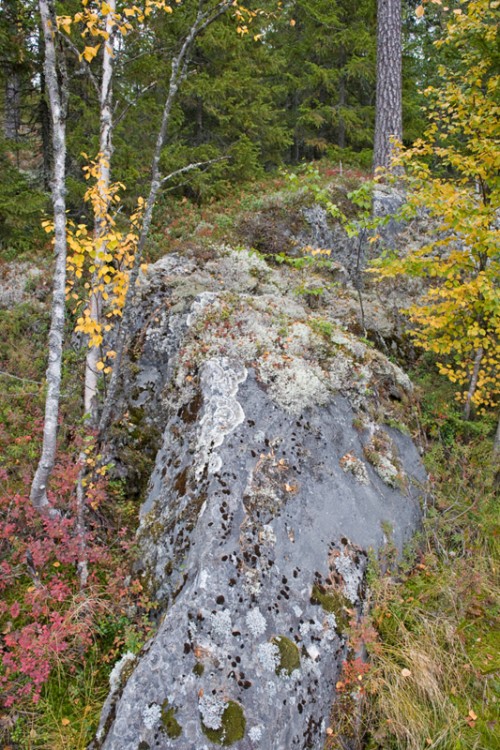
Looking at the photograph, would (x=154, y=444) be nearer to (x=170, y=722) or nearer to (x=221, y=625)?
(x=221, y=625)

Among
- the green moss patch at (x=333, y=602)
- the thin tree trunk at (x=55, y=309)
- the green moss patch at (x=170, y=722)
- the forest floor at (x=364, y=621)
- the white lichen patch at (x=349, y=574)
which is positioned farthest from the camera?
the thin tree trunk at (x=55, y=309)

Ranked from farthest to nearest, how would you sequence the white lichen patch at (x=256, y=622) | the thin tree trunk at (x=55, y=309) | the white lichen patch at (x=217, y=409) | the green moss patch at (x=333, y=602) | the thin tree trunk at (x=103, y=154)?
the thin tree trunk at (x=103, y=154) < the thin tree trunk at (x=55, y=309) < the white lichen patch at (x=217, y=409) < the green moss patch at (x=333, y=602) < the white lichen patch at (x=256, y=622)

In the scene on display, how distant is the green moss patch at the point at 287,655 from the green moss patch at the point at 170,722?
752 mm

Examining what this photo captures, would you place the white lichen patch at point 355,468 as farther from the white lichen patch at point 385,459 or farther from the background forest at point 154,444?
the background forest at point 154,444

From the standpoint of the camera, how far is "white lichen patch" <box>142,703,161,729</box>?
9.26 ft

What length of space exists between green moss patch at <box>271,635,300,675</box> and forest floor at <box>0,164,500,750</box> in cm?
46

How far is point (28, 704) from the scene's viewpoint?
3.51 m

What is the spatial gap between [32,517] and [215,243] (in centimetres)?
631

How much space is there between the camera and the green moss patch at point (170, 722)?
2.80 metres

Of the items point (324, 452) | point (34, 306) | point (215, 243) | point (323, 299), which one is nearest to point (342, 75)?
point (215, 243)

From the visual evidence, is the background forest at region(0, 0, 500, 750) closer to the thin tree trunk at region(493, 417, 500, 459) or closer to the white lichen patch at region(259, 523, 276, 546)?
the thin tree trunk at region(493, 417, 500, 459)

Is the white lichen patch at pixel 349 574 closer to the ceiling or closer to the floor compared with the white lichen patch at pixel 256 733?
closer to the ceiling

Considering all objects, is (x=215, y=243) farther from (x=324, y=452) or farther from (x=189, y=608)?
(x=189, y=608)

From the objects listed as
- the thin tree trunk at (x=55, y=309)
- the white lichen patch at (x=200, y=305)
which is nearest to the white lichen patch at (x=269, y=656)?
the thin tree trunk at (x=55, y=309)
